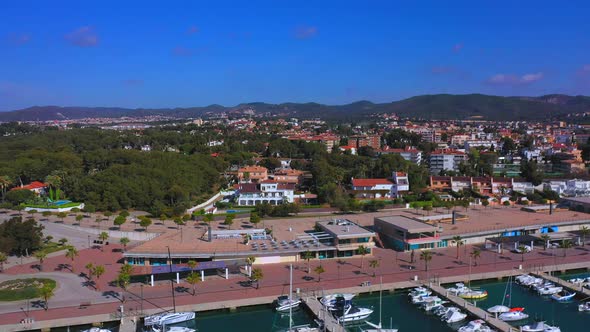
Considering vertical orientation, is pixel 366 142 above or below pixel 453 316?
above

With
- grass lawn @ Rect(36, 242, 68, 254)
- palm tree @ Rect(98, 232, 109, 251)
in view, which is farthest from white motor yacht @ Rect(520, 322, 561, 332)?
grass lawn @ Rect(36, 242, 68, 254)

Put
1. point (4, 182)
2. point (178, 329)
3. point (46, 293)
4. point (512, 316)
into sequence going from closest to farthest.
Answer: point (178, 329), point (46, 293), point (512, 316), point (4, 182)

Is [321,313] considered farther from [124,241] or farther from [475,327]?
[124,241]

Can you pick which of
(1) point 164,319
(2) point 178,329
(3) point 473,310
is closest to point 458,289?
(3) point 473,310

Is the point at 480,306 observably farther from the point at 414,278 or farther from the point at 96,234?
the point at 96,234

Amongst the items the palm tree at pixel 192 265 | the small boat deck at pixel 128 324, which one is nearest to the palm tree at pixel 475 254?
the palm tree at pixel 192 265

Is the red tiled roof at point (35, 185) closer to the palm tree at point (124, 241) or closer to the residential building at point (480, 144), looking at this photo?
the palm tree at point (124, 241)
